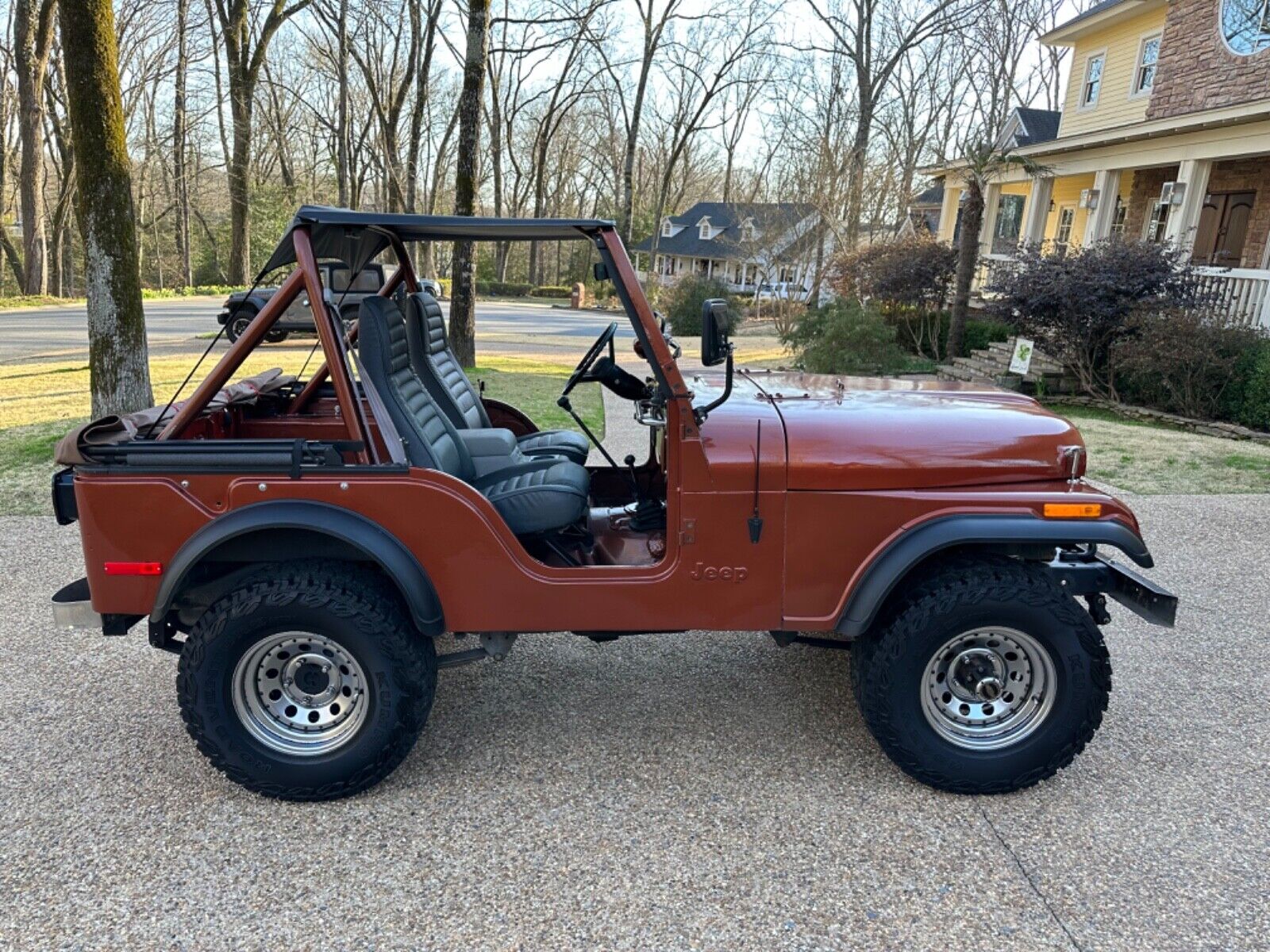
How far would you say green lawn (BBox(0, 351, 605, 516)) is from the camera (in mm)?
6473

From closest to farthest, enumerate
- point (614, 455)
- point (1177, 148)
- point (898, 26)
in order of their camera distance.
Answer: point (614, 455)
point (1177, 148)
point (898, 26)

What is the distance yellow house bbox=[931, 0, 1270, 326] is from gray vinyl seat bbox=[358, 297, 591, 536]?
39.1ft

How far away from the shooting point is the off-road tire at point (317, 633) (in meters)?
2.65

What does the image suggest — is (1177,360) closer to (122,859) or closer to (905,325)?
(905,325)

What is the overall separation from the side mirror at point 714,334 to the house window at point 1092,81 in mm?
20222

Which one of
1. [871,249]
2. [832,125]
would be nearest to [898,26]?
[832,125]

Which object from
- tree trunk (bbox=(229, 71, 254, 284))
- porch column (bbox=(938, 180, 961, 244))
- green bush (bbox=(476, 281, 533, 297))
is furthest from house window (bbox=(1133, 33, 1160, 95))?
green bush (bbox=(476, 281, 533, 297))

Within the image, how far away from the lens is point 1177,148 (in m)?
14.3

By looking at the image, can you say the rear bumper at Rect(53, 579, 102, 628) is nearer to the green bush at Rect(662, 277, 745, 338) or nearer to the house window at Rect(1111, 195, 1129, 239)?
the green bush at Rect(662, 277, 745, 338)

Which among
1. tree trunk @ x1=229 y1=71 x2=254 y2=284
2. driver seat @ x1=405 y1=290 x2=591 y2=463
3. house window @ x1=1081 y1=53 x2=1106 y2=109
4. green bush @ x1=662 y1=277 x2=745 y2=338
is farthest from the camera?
tree trunk @ x1=229 y1=71 x2=254 y2=284

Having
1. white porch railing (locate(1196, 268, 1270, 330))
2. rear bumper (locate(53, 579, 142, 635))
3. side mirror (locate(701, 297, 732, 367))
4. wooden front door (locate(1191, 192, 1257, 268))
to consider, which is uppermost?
wooden front door (locate(1191, 192, 1257, 268))

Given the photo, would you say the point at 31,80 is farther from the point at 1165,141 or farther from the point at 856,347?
the point at 1165,141

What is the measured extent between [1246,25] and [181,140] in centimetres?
3089

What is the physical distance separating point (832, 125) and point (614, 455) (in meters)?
24.3
